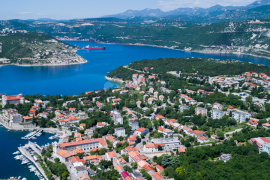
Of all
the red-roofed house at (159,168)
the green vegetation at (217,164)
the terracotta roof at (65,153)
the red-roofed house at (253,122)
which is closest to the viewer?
the green vegetation at (217,164)

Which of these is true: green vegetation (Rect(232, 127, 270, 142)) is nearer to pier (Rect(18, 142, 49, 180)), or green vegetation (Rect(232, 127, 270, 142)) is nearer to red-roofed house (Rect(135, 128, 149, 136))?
red-roofed house (Rect(135, 128, 149, 136))

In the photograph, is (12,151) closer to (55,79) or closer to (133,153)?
(133,153)

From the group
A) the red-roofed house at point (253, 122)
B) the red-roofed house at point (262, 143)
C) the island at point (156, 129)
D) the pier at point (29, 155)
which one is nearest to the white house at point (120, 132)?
the island at point (156, 129)

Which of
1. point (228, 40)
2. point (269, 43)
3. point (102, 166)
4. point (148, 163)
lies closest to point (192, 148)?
point (148, 163)

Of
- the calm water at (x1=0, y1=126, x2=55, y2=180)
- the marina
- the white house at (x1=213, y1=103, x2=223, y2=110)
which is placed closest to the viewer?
the calm water at (x1=0, y1=126, x2=55, y2=180)

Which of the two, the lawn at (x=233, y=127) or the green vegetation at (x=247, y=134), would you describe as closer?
the green vegetation at (x=247, y=134)

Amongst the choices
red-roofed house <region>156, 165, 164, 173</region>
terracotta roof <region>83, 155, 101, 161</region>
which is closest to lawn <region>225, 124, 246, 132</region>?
red-roofed house <region>156, 165, 164, 173</region>

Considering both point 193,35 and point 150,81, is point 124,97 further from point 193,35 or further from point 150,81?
point 193,35

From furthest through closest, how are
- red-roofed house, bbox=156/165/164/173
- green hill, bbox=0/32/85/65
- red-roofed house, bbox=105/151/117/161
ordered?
green hill, bbox=0/32/85/65
red-roofed house, bbox=105/151/117/161
red-roofed house, bbox=156/165/164/173

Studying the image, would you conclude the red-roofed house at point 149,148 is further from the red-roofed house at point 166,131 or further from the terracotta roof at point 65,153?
the terracotta roof at point 65,153
